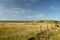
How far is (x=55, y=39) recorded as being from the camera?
7203 mm

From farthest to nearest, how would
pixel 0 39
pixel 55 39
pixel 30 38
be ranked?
pixel 30 38 < pixel 55 39 < pixel 0 39

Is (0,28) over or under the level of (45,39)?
over

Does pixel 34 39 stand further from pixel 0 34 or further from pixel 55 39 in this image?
pixel 0 34

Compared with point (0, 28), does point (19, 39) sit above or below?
below

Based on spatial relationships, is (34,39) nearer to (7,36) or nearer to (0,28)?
(7,36)

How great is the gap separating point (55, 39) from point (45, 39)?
58 cm

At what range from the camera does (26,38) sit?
7.50m

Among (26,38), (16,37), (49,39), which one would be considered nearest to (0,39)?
(16,37)

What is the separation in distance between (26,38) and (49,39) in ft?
4.43

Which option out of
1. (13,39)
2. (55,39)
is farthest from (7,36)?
(55,39)

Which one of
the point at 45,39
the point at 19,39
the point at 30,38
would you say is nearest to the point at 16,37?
the point at 19,39

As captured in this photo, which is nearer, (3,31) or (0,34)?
(0,34)

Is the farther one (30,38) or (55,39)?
(30,38)

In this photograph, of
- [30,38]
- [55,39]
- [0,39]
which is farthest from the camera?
[30,38]
